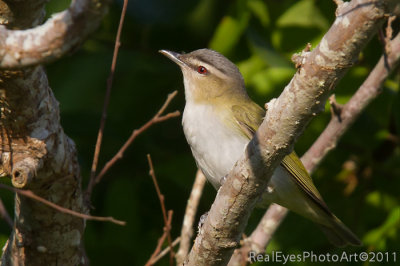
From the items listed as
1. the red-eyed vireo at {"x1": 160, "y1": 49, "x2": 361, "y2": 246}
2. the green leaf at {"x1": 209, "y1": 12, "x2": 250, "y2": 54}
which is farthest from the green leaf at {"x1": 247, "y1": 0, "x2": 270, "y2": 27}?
the red-eyed vireo at {"x1": 160, "y1": 49, "x2": 361, "y2": 246}

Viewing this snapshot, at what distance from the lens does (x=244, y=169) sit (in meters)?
2.54

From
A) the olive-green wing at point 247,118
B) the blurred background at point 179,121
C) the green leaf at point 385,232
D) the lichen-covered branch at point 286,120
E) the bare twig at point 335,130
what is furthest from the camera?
the blurred background at point 179,121

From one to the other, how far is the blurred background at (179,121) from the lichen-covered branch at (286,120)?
1.67 meters

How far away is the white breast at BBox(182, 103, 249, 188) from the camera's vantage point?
368cm

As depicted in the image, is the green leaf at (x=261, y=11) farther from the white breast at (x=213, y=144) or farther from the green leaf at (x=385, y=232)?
the green leaf at (x=385, y=232)

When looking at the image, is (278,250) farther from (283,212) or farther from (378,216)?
(378,216)

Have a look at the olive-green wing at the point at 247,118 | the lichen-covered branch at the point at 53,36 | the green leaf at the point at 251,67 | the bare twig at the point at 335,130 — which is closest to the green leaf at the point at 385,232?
the bare twig at the point at 335,130

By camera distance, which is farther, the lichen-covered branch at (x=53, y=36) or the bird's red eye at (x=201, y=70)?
the bird's red eye at (x=201, y=70)

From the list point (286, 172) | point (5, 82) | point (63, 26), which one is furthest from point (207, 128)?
point (63, 26)

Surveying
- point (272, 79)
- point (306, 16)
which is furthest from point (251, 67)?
point (306, 16)

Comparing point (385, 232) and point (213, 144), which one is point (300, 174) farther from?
point (385, 232)

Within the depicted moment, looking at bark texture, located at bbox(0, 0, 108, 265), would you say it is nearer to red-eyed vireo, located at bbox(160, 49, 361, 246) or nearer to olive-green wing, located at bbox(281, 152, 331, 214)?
red-eyed vireo, located at bbox(160, 49, 361, 246)

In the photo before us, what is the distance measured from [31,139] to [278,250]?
2.30m

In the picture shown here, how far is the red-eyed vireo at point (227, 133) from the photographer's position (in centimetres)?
373
